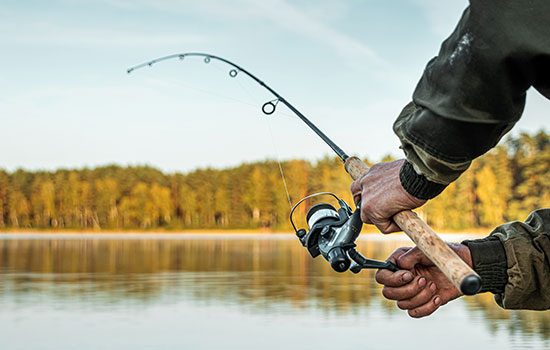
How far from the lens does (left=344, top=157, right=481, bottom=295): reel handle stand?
1.27 meters

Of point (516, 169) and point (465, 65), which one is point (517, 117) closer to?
point (465, 65)

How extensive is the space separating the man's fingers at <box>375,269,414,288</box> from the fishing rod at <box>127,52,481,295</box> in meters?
0.02

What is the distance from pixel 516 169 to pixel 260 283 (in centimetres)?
4162

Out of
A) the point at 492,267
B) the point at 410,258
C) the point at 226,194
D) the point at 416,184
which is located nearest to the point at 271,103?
the point at 410,258

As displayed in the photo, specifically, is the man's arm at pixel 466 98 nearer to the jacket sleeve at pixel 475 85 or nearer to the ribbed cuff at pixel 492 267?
the jacket sleeve at pixel 475 85

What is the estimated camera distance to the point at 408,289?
2006 millimetres

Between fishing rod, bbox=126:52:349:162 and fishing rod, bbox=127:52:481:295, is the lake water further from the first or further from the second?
fishing rod, bbox=127:52:481:295

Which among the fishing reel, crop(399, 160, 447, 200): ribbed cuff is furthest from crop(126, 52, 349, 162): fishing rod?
crop(399, 160, 447, 200): ribbed cuff

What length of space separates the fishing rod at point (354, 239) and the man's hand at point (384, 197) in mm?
33

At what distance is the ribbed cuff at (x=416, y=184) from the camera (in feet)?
4.92

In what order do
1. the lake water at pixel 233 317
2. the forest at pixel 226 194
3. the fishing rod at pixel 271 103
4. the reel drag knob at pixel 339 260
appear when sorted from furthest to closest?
the forest at pixel 226 194, the lake water at pixel 233 317, the fishing rod at pixel 271 103, the reel drag knob at pixel 339 260

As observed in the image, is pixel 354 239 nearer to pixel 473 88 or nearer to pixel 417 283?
pixel 417 283

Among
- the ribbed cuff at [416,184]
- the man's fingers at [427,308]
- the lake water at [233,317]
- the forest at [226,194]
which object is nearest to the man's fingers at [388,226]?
the ribbed cuff at [416,184]

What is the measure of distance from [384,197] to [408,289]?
0.53 meters
